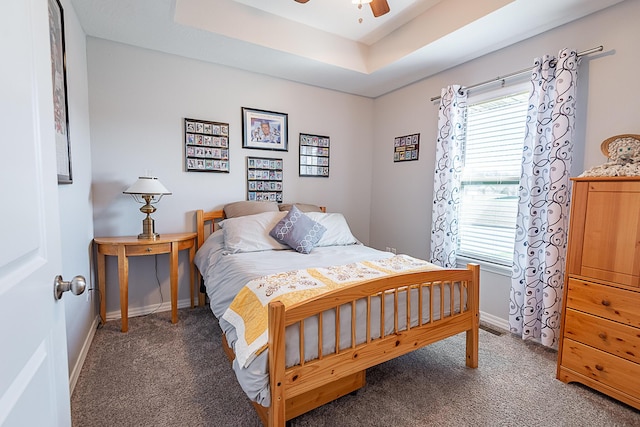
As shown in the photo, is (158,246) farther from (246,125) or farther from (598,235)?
(598,235)

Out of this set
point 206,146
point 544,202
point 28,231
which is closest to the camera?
point 28,231

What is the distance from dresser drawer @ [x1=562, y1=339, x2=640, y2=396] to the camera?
63.7 inches

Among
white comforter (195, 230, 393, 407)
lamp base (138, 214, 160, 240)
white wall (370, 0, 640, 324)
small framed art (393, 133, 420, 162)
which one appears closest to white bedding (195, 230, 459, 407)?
white comforter (195, 230, 393, 407)

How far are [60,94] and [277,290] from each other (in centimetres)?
171

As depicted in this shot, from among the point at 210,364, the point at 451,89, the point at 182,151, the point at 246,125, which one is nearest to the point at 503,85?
the point at 451,89

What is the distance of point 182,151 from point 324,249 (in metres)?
1.67

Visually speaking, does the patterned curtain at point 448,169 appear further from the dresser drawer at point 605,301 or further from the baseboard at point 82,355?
the baseboard at point 82,355

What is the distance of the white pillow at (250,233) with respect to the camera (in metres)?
2.50

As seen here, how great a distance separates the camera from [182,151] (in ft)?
9.56

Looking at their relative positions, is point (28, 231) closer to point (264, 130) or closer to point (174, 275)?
point (174, 275)

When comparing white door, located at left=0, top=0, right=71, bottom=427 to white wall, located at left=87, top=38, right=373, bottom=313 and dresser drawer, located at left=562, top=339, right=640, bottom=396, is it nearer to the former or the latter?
white wall, located at left=87, top=38, right=373, bottom=313

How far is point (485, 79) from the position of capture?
9.00ft

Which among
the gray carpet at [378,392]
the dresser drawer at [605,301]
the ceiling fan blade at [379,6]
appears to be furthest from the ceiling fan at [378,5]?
the gray carpet at [378,392]

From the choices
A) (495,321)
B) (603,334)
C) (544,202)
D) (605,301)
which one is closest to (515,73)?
(544,202)
